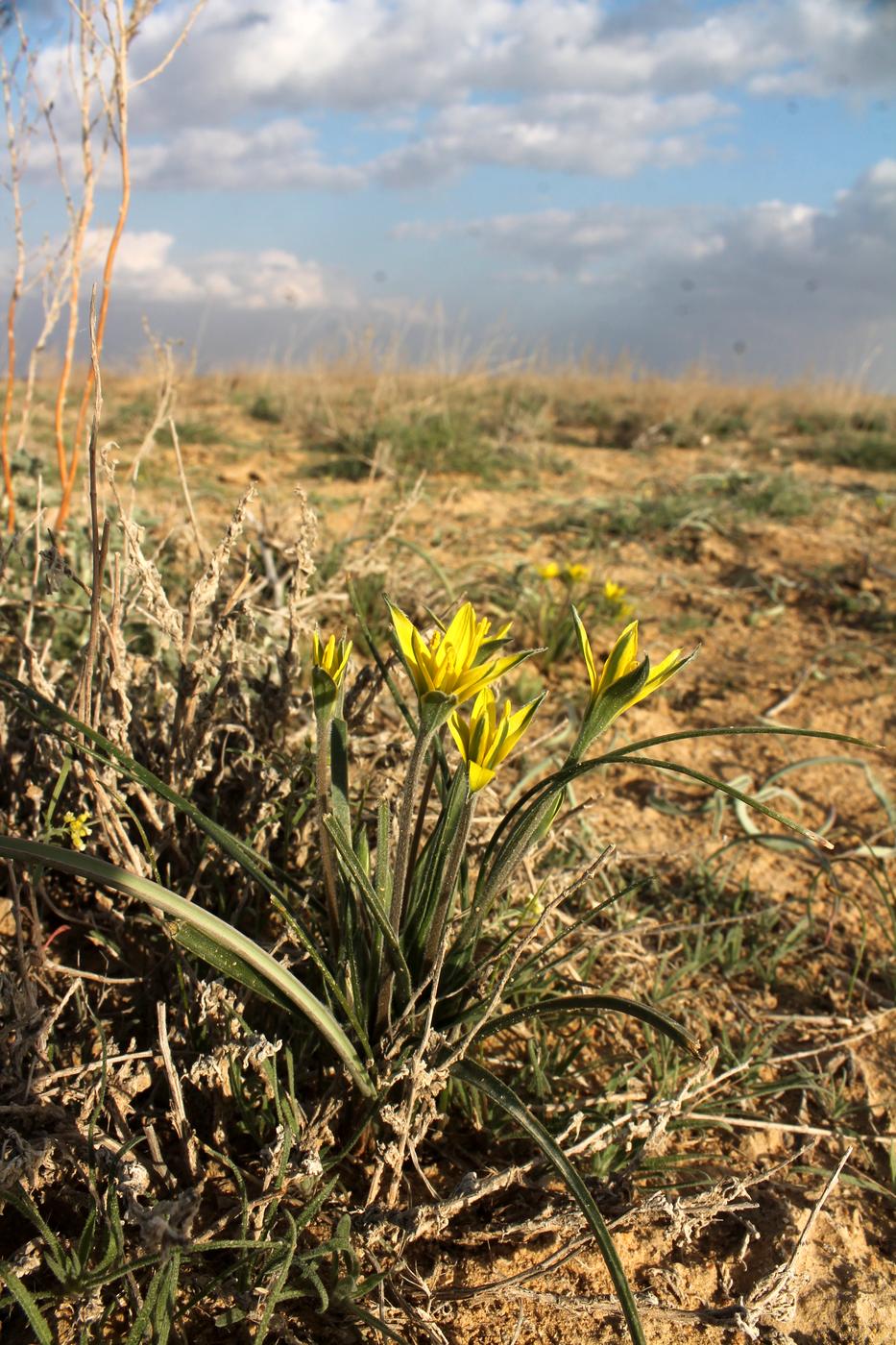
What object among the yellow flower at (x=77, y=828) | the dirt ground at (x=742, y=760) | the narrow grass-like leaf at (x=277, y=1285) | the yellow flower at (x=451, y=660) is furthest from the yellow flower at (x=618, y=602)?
the narrow grass-like leaf at (x=277, y=1285)

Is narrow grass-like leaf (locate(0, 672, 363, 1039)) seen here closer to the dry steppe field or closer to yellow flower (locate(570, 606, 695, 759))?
the dry steppe field

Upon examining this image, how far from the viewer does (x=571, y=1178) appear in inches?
36.0

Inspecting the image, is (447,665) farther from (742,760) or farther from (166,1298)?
(742,760)

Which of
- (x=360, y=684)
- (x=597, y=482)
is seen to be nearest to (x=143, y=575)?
(x=360, y=684)

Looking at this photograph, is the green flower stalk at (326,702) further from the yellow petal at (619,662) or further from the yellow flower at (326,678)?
the yellow petal at (619,662)

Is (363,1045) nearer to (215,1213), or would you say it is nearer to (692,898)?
(215,1213)

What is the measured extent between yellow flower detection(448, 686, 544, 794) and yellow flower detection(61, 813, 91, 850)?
0.68 meters

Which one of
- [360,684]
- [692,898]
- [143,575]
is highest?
[143,575]

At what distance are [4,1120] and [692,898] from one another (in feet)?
4.46

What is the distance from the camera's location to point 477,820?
1.62 m

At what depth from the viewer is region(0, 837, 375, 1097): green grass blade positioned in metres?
0.78

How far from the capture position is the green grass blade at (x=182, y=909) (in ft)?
2.54

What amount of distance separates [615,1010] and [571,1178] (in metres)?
0.18

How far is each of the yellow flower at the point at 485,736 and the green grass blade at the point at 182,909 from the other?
0.91 ft
